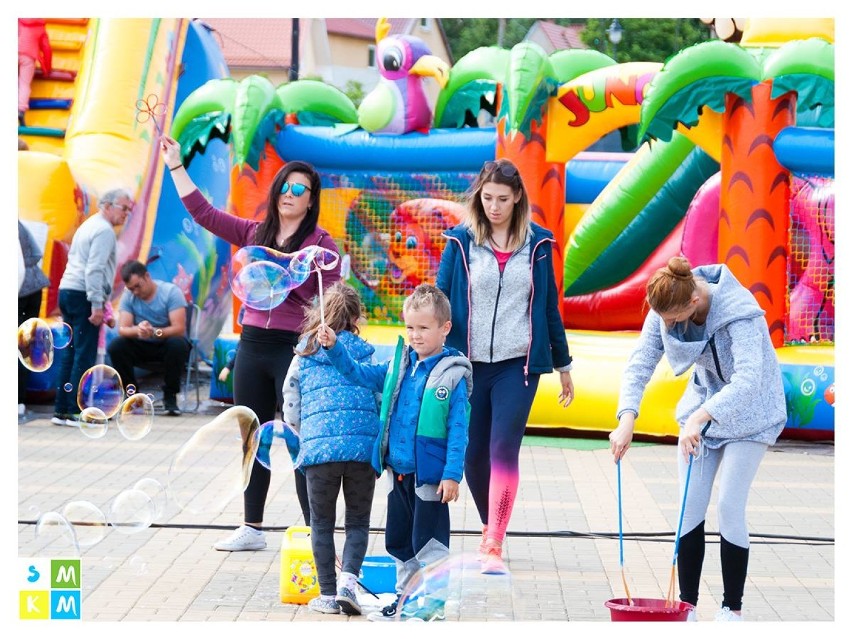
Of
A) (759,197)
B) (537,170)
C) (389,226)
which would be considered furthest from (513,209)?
(389,226)

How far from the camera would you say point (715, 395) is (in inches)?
167

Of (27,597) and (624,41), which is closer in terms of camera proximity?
(27,597)

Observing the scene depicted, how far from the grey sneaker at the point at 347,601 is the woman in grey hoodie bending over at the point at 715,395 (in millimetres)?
1048

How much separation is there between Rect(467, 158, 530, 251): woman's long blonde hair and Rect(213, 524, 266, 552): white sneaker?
1.61m

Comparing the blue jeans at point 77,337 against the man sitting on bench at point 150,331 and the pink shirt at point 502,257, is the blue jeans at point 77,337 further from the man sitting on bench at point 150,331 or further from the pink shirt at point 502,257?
the pink shirt at point 502,257

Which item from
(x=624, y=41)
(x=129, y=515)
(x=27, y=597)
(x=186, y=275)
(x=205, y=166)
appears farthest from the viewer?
(x=624, y=41)

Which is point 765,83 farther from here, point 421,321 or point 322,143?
point 421,321

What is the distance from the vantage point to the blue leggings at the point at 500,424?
5141 mm

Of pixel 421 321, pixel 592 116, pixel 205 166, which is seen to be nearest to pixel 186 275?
pixel 205 166

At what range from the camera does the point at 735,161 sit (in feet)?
28.8

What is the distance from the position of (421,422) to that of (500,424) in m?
0.75

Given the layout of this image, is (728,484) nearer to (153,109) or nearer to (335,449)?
(335,449)

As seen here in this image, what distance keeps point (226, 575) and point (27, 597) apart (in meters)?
0.96

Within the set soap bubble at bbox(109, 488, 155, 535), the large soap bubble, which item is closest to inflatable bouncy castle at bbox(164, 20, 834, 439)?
the large soap bubble
